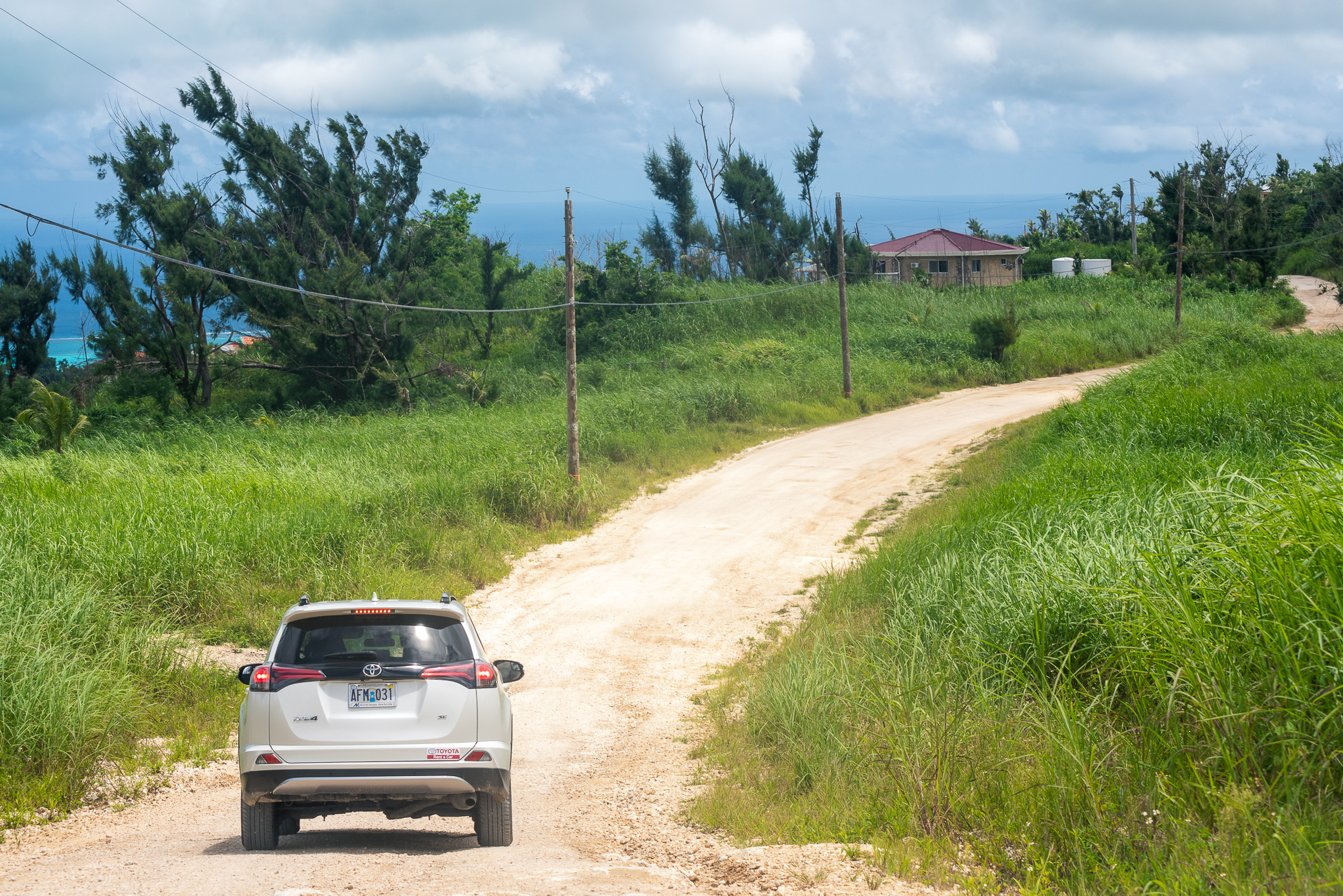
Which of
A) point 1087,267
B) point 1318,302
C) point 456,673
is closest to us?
point 456,673

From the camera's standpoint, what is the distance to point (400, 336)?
38000 millimetres

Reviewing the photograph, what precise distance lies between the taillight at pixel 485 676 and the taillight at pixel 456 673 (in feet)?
0.09

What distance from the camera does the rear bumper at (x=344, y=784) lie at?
5.60 metres

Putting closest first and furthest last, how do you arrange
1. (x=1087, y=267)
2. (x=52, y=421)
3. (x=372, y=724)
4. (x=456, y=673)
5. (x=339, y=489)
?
(x=372, y=724), (x=456, y=673), (x=339, y=489), (x=52, y=421), (x=1087, y=267)

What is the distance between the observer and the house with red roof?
65250mm

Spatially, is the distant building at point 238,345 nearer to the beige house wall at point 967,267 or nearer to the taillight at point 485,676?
the taillight at point 485,676

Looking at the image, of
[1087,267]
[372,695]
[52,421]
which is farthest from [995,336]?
[372,695]

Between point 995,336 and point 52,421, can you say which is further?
point 995,336

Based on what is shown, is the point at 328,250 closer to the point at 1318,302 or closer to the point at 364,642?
the point at 364,642

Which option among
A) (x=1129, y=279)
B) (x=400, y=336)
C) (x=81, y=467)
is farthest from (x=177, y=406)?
(x=1129, y=279)

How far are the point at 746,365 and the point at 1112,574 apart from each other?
2833cm

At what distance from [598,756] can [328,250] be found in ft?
118

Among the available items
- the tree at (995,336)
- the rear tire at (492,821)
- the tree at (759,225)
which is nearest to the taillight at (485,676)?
the rear tire at (492,821)

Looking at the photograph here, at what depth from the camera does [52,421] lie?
82.6ft
